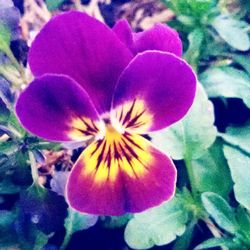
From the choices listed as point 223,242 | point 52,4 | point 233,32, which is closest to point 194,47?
point 233,32

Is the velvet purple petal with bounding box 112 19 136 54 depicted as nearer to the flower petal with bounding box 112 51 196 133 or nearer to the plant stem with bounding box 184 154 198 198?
the flower petal with bounding box 112 51 196 133

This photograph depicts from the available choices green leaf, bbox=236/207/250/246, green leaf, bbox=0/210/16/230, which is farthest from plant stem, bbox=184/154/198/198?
green leaf, bbox=0/210/16/230

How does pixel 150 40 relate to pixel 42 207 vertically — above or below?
above

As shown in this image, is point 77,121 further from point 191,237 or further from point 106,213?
point 191,237

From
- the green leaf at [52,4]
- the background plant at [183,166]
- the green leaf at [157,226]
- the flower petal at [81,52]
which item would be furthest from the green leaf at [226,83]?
the flower petal at [81,52]

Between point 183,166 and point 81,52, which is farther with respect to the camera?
point 183,166

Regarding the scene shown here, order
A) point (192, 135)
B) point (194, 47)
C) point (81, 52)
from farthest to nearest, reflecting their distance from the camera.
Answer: point (194, 47) → point (192, 135) → point (81, 52)

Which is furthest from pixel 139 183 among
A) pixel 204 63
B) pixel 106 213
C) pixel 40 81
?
pixel 204 63

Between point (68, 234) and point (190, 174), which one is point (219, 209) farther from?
point (68, 234)
